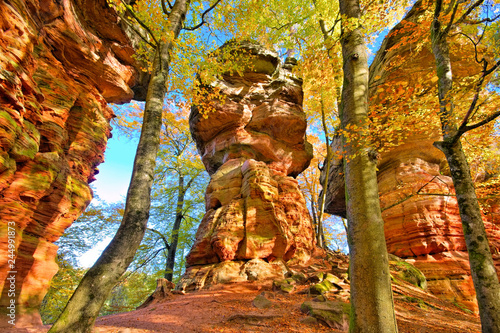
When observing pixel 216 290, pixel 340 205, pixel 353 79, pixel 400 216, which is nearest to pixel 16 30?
pixel 353 79

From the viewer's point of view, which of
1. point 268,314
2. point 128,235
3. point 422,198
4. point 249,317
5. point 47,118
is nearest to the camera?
point 128,235

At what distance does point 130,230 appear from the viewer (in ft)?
11.3

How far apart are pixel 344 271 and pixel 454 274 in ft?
14.5

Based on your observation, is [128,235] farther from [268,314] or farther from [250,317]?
[268,314]

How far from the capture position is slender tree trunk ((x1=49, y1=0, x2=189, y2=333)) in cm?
273

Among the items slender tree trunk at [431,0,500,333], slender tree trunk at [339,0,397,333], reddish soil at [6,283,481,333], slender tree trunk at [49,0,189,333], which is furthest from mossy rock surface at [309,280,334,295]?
slender tree trunk at [49,0,189,333]

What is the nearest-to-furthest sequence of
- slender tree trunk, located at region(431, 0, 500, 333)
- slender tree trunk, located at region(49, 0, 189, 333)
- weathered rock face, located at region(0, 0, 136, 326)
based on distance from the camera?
slender tree trunk, located at region(49, 0, 189, 333) → slender tree trunk, located at region(431, 0, 500, 333) → weathered rock face, located at region(0, 0, 136, 326)

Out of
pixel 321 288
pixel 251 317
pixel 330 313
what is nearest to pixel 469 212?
pixel 330 313

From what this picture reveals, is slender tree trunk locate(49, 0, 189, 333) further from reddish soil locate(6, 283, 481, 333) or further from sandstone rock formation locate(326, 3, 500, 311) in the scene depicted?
sandstone rock formation locate(326, 3, 500, 311)

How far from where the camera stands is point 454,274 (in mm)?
8219

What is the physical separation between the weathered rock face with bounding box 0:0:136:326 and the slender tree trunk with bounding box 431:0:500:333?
9457 mm

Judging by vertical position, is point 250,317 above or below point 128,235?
below

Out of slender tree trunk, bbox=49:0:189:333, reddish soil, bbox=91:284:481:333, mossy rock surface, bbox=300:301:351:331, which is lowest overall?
reddish soil, bbox=91:284:481:333

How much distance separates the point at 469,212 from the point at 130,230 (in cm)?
663
